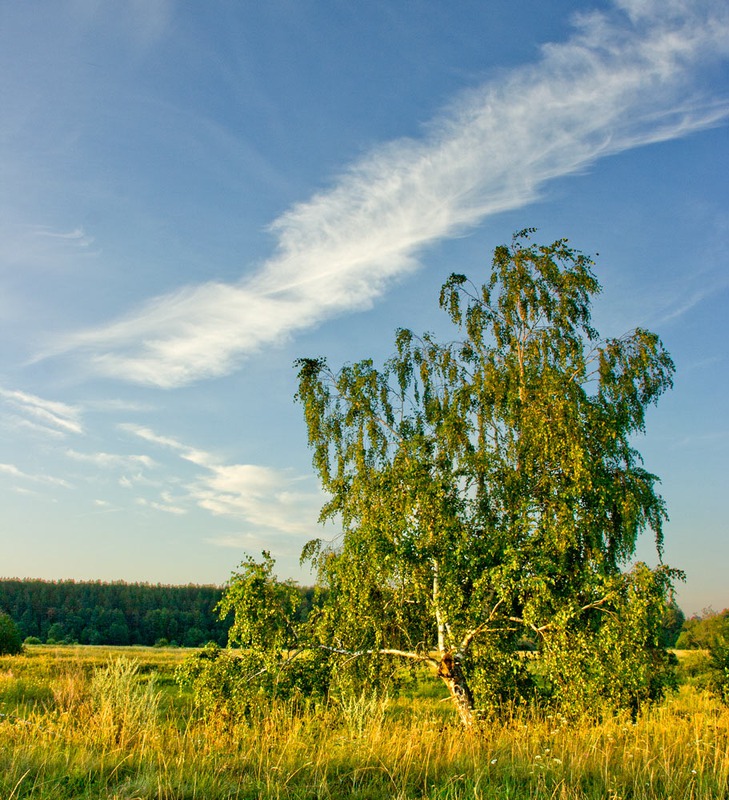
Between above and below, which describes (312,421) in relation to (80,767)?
above

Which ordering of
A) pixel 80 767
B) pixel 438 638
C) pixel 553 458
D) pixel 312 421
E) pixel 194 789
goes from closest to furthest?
pixel 194 789
pixel 80 767
pixel 553 458
pixel 438 638
pixel 312 421

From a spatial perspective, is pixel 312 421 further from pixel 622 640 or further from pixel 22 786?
pixel 22 786

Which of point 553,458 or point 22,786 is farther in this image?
point 553,458

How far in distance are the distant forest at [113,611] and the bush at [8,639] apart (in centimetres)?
5697

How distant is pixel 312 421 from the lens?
60.2 feet

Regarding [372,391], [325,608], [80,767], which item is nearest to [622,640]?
[325,608]

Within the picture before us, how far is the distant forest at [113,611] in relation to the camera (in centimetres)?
10388

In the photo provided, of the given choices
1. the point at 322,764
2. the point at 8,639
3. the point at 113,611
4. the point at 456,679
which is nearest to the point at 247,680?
the point at 456,679

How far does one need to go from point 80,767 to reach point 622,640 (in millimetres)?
10285

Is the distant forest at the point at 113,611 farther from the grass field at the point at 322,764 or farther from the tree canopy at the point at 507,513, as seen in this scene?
the grass field at the point at 322,764

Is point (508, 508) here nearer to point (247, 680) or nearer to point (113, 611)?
point (247, 680)

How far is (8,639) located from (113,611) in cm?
7830

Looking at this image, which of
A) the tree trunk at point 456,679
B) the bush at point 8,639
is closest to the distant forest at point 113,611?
the bush at point 8,639

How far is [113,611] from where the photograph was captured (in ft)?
372
